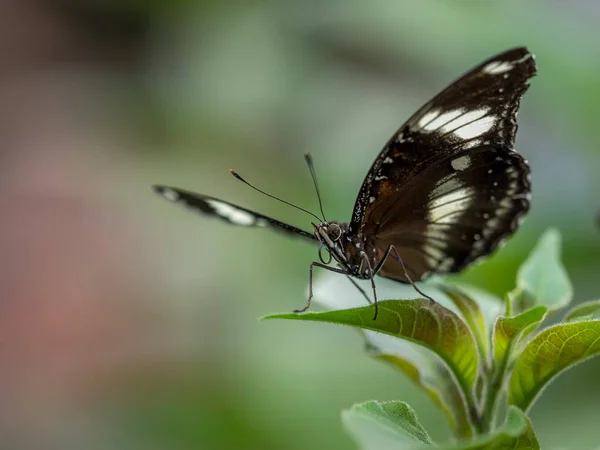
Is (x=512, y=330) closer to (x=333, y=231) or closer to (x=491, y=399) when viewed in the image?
(x=491, y=399)

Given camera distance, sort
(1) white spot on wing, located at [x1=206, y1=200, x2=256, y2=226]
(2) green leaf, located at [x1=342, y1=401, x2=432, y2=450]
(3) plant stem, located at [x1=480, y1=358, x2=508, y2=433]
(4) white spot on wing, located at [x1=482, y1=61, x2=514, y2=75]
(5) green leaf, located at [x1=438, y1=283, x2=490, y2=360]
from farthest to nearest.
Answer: (1) white spot on wing, located at [x1=206, y1=200, x2=256, y2=226], (4) white spot on wing, located at [x1=482, y1=61, x2=514, y2=75], (5) green leaf, located at [x1=438, y1=283, x2=490, y2=360], (3) plant stem, located at [x1=480, y1=358, x2=508, y2=433], (2) green leaf, located at [x1=342, y1=401, x2=432, y2=450]

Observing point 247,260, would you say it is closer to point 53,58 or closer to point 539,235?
point 539,235

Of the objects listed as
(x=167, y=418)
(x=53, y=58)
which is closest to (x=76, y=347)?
(x=167, y=418)

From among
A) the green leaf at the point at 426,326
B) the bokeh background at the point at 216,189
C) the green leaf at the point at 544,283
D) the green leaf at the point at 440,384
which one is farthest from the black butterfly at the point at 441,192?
the bokeh background at the point at 216,189

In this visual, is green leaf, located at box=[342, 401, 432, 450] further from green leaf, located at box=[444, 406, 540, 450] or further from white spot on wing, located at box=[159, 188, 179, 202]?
white spot on wing, located at box=[159, 188, 179, 202]

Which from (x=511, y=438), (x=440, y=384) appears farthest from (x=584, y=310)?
(x=511, y=438)

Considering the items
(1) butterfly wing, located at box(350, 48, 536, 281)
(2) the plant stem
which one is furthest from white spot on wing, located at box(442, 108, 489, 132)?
(2) the plant stem
